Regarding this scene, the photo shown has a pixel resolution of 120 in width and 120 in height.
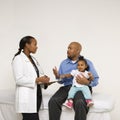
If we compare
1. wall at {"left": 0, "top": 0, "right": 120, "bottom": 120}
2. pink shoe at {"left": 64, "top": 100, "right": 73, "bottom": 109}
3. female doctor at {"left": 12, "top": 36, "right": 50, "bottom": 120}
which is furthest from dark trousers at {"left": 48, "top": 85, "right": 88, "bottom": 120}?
wall at {"left": 0, "top": 0, "right": 120, "bottom": 120}

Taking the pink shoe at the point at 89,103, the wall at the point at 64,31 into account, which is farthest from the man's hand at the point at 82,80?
the wall at the point at 64,31

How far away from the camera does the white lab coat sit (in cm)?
304

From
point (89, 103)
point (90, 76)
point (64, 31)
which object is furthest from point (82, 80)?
point (64, 31)

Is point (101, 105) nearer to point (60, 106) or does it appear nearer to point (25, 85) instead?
point (60, 106)

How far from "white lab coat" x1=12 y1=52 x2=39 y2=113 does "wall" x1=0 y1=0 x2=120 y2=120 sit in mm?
1115

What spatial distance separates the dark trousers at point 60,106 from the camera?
2.97 m

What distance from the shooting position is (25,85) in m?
3.06

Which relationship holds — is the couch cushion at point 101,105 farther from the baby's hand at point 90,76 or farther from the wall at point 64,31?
the wall at point 64,31

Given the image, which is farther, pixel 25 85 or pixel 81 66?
pixel 81 66

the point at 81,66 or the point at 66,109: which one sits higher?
the point at 81,66

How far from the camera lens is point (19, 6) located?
4.24 m

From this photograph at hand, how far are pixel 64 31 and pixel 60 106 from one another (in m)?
1.39

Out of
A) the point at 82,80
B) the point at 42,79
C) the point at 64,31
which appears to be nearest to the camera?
the point at 42,79

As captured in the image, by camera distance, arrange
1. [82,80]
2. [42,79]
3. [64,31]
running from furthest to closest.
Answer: [64,31] < [82,80] < [42,79]
